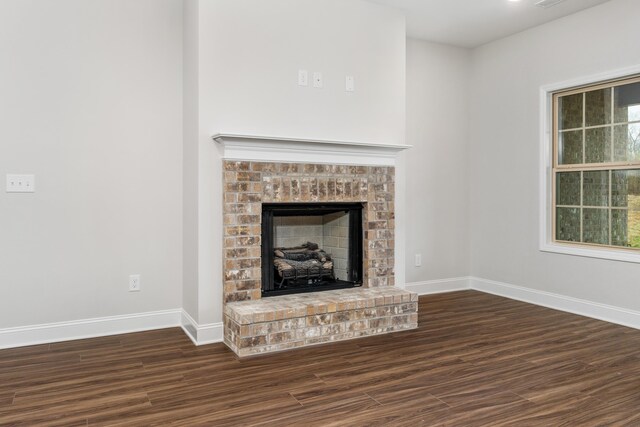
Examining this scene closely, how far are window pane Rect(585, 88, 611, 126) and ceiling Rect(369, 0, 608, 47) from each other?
0.74m

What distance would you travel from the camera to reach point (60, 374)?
8.78 ft

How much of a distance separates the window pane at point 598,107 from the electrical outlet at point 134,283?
159 inches

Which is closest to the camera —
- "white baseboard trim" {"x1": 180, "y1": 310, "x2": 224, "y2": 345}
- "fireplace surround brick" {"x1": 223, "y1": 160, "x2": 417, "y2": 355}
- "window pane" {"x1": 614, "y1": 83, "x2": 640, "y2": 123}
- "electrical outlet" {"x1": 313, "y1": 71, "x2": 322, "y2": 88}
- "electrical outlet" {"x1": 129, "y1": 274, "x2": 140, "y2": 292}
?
"fireplace surround brick" {"x1": 223, "y1": 160, "x2": 417, "y2": 355}

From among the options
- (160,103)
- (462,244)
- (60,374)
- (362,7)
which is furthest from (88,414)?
(462,244)

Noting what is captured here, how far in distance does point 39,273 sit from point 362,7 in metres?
3.21

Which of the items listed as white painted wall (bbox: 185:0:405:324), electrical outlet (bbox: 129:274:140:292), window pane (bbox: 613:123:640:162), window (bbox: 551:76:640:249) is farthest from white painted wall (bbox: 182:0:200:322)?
window pane (bbox: 613:123:640:162)

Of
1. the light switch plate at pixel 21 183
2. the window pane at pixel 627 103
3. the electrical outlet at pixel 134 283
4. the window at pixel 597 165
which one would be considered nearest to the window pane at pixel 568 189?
A: the window at pixel 597 165

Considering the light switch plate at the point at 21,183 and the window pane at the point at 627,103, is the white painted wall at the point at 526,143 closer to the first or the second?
the window pane at the point at 627,103

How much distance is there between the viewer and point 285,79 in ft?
11.6

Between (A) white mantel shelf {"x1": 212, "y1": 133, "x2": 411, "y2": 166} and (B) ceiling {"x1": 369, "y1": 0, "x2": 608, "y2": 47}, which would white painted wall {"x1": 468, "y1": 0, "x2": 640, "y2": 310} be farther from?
(A) white mantel shelf {"x1": 212, "y1": 133, "x2": 411, "y2": 166}

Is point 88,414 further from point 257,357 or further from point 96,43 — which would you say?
point 96,43

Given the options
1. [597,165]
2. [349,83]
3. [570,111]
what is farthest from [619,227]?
[349,83]

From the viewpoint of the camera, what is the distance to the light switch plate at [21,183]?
10.3 feet

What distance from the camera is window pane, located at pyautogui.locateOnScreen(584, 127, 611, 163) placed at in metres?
3.98
